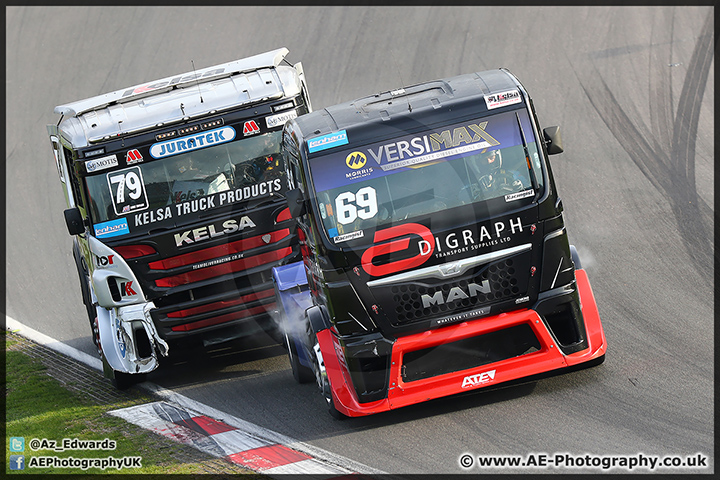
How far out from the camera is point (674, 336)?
368 inches

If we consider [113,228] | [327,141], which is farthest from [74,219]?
[327,141]

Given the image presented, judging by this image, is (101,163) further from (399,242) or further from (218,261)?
(399,242)

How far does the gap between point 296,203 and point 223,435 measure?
2.50m

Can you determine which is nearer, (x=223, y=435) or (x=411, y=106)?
(x=411, y=106)

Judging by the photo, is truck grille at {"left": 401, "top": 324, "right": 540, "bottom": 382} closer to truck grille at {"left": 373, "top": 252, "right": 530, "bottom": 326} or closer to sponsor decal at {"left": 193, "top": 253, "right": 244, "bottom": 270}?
truck grille at {"left": 373, "top": 252, "right": 530, "bottom": 326}

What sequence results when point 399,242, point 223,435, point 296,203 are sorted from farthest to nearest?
point 223,435 < point 296,203 < point 399,242

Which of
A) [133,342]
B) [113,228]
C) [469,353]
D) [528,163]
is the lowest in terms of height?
[133,342]

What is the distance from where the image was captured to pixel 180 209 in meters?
10.6

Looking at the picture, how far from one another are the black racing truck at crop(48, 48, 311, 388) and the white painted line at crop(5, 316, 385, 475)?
2.23 ft

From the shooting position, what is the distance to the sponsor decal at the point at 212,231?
10.6 meters

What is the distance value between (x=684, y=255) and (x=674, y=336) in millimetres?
2465

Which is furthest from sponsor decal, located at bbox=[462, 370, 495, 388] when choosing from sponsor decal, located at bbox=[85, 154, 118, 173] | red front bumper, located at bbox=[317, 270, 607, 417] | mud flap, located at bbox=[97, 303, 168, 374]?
sponsor decal, located at bbox=[85, 154, 118, 173]

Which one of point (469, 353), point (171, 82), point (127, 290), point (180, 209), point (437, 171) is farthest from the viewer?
point (171, 82)

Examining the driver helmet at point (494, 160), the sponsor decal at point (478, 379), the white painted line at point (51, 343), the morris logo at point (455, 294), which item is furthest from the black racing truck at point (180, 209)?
the sponsor decal at point (478, 379)
